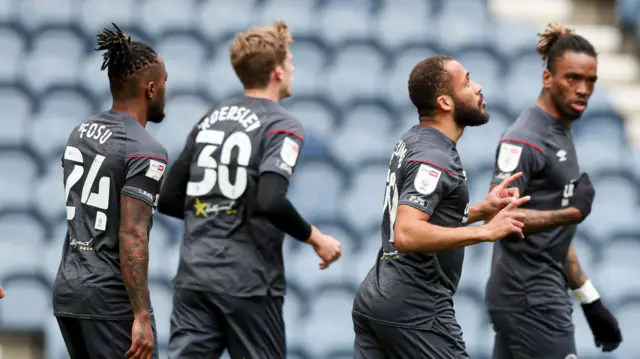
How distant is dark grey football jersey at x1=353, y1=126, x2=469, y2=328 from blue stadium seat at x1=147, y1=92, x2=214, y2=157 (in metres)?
4.62

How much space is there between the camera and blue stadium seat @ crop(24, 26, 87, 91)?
8.97 m

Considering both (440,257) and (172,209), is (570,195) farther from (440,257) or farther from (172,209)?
(172,209)

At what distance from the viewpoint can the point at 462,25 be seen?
10102 mm

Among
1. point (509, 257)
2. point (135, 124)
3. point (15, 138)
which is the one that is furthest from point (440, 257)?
point (15, 138)

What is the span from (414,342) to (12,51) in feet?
20.6

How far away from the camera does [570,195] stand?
16.4 feet

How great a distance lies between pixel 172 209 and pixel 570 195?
2.02 meters

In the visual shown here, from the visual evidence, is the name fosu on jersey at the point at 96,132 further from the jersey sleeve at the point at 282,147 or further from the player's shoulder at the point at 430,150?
the player's shoulder at the point at 430,150

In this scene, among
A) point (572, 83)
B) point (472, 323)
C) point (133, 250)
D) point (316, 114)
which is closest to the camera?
point (133, 250)

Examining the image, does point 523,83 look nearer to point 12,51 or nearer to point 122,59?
point 12,51

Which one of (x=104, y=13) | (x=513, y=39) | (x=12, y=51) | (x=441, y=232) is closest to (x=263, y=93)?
(x=441, y=232)

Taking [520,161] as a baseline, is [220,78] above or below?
above

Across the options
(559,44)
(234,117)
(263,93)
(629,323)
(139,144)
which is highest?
(559,44)

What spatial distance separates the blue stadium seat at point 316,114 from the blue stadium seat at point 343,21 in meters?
0.99
